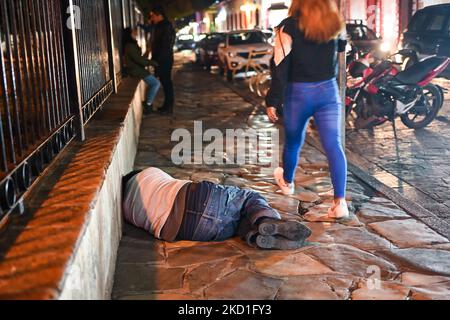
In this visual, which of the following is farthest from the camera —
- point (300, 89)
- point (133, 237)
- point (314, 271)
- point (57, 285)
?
point (300, 89)

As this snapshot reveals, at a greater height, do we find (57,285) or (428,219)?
(57,285)

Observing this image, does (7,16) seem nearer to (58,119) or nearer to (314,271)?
(58,119)

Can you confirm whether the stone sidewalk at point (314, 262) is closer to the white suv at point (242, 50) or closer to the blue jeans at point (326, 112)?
the blue jeans at point (326, 112)

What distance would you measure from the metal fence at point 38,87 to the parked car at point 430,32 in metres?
10.1

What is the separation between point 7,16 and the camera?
10.4 feet

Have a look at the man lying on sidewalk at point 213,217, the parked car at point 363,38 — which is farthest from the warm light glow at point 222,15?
the man lying on sidewalk at point 213,217

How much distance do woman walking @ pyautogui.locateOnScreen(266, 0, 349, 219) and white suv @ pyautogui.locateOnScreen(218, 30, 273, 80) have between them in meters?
13.0

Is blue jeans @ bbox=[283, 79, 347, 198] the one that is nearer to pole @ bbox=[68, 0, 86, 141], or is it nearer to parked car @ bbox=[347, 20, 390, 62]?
pole @ bbox=[68, 0, 86, 141]

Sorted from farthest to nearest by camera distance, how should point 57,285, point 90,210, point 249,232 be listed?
point 249,232 < point 90,210 < point 57,285

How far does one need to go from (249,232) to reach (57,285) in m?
2.18

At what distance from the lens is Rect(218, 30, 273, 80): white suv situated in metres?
18.8

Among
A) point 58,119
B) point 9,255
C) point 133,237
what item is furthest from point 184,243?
point 9,255

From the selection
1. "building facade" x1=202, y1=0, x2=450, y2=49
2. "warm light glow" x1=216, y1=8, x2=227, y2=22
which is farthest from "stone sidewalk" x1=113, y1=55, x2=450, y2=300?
"warm light glow" x1=216, y1=8, x2=227, y2=22

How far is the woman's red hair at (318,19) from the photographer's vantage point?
4.73 m
